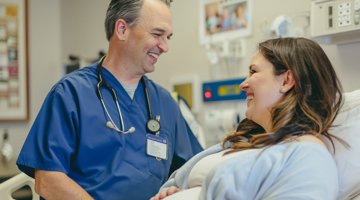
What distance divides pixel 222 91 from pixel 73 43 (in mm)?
1630

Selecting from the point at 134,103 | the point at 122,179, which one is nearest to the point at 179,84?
the point at 134,103

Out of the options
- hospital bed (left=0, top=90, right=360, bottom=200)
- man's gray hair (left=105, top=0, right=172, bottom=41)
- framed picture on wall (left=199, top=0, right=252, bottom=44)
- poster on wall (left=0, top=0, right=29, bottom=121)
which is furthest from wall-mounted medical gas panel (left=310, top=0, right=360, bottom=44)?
poster on wall (left=0, top=0, right=29, bottom=121)

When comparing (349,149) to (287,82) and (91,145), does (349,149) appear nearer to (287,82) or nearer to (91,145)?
(287,82)

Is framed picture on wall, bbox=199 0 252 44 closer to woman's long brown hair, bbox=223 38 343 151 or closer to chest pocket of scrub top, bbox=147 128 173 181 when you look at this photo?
chest pocket of scrub top, bbox=147 128 173 181

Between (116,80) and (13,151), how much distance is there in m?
1.94

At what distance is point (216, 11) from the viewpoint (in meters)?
2.52

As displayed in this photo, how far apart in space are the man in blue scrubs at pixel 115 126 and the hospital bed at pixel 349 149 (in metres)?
0.67

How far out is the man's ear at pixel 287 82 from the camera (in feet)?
4.39

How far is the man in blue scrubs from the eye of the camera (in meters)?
1.61

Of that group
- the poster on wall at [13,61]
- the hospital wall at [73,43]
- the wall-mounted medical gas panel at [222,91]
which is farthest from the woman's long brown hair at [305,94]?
the poster on wall at [13,61]

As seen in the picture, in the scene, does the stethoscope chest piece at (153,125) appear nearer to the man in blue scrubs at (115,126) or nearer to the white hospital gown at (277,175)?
the man in blue scrubs at (115,126)

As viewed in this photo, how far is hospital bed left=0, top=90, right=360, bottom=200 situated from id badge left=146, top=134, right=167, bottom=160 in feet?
2.11

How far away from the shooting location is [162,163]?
179 centimetres

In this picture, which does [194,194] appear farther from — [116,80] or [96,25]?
[96,25]
